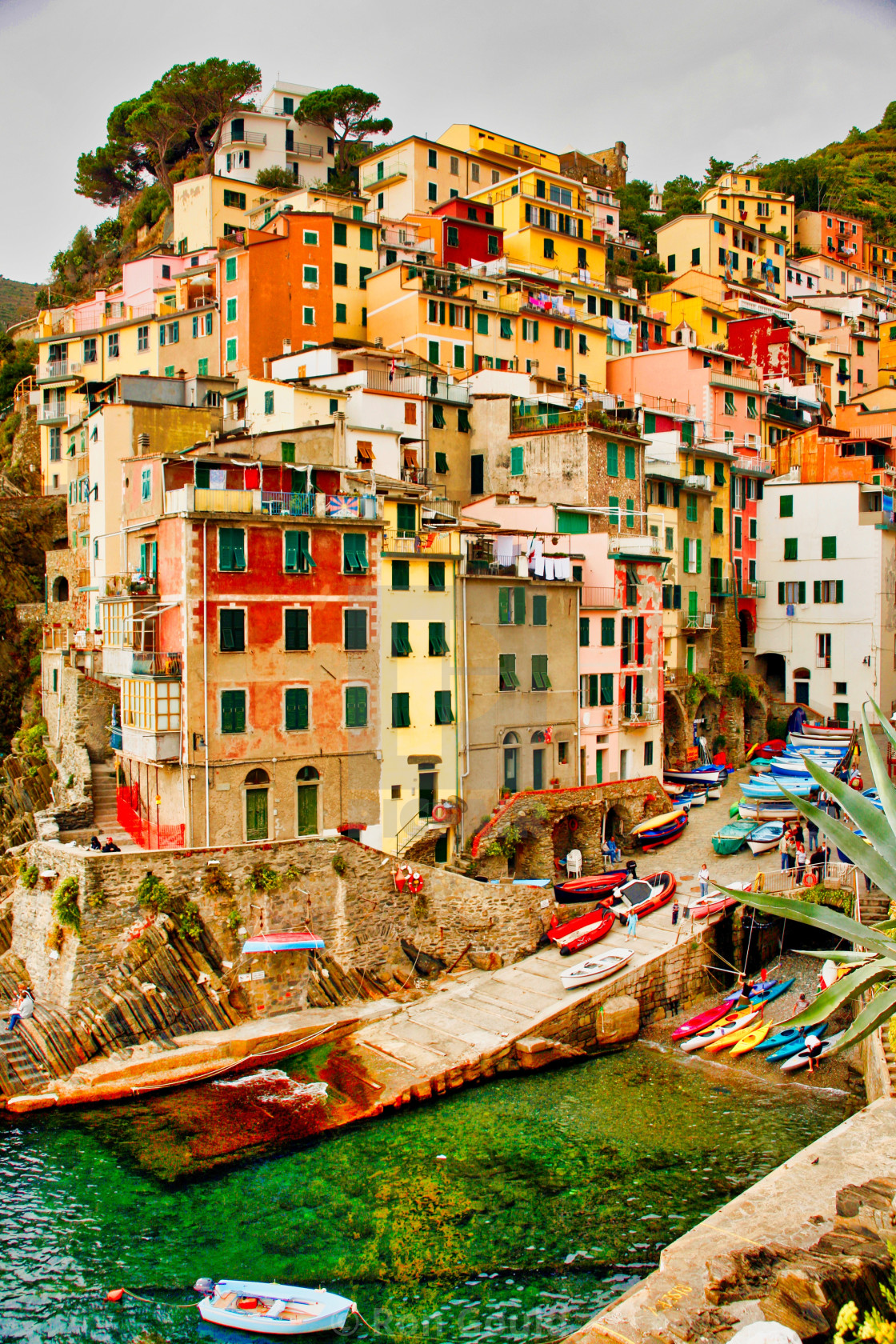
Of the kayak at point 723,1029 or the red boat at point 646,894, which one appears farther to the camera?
the red boat at point 646,894

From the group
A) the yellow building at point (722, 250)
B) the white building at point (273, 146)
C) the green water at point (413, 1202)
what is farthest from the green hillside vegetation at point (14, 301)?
the green water at point (413, 1202)

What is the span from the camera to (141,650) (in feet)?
116

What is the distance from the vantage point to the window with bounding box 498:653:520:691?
41.0m

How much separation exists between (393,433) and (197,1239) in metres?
32.3

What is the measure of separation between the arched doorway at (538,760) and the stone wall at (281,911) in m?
6.36

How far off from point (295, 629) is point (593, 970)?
14.6m

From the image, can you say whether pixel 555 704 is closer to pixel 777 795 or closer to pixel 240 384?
pixel 777 795

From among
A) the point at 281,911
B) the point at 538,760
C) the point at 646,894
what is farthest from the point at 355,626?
the point at 646,894

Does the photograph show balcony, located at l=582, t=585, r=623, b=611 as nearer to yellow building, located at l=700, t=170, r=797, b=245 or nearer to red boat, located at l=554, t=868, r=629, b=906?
red boat, located at l=554, t=868, r=629, b=906

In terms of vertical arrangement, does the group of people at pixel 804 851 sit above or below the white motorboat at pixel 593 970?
above

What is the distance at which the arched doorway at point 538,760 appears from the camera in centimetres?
4216

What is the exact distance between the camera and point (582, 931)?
3575cm

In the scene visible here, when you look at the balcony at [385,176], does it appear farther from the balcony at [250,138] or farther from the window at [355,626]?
the window at [355,626]

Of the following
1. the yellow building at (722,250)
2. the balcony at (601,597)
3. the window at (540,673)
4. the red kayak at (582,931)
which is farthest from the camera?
the yellow building at (722,250)
